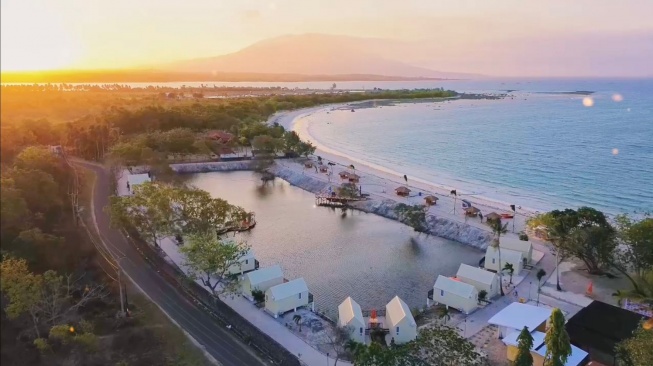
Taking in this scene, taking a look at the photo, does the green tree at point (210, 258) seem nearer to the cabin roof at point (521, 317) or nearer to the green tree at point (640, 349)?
the cabin roof at point (521, 317)

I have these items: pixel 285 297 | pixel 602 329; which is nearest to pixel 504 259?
pixel 602 329

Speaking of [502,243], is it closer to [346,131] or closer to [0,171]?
[0,171]

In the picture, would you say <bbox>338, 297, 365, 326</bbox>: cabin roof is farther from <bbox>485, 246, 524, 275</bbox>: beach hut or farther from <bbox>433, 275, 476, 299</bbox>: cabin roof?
<bbox>485, 246, 524, 275</bbox>: beach hut

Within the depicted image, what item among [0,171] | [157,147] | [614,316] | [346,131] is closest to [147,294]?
[0,171]

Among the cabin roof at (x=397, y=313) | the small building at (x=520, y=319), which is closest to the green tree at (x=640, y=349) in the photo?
the small building at (x=520, y=319)

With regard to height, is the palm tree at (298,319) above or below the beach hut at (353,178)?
below

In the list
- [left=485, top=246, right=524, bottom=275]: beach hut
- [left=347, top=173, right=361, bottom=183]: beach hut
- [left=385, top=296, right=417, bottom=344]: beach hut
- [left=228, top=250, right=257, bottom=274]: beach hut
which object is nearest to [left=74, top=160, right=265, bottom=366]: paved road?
[left=228, top=250, right=257, bottom=274]: beach hut

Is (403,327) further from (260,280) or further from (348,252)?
(348,252)
